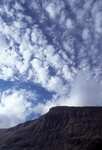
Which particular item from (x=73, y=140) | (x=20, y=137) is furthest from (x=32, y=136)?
(x=73, y=140)

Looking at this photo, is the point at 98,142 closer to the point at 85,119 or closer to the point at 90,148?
the point at 90,148

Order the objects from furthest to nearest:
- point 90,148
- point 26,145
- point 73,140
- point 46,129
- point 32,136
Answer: point 46,129 < point 32,136 < point 26,145 < point 73,140 < point 90,148

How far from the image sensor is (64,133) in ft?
350

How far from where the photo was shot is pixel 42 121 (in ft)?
433

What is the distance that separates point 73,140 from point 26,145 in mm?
35884

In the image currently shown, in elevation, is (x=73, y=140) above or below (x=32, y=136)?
below

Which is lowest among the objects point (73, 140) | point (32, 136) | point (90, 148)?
point (90, 148)

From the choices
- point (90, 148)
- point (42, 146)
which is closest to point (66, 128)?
point (42, 146)

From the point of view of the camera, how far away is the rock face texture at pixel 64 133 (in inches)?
3565

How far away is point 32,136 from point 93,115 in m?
59.2

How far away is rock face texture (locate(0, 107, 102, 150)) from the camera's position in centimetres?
9056

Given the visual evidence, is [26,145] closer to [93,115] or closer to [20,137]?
[20,137]

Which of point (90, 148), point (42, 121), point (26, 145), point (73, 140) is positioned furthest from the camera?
point (42, 121)

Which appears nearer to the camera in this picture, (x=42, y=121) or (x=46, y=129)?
(x=46, y=129)
